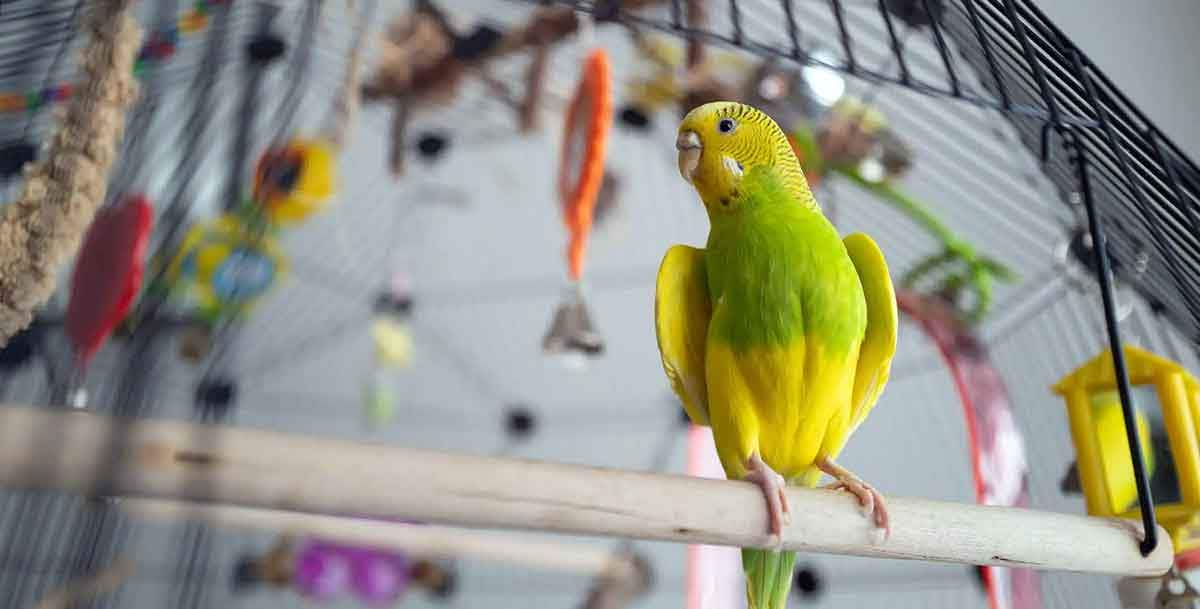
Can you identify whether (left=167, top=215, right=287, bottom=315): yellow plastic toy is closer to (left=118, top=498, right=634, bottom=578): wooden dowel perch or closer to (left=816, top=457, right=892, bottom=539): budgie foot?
(left=118, top=498, right=634, bottom=578): wooden dowel perch

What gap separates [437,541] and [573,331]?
455 millimetres

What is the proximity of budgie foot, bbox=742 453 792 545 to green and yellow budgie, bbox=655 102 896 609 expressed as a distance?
1cm

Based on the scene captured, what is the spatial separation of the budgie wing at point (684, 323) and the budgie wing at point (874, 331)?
98 millimetres

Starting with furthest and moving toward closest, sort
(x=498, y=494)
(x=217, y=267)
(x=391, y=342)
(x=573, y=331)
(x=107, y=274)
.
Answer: (x=391, y=342), (x=217, y=267), (x=573, y=331), (x=107, y=274), (x=498, y=494)

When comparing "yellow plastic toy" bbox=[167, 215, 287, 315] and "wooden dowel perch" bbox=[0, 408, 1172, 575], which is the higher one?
"wooden dowel perch" bbox=[0, 408, 1172, 575]

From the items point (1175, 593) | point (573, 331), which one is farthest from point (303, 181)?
point (1175, 593)

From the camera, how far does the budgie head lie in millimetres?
526

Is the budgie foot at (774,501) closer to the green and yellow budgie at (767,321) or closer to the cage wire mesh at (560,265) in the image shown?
the green and yellow budgie at (767,321)

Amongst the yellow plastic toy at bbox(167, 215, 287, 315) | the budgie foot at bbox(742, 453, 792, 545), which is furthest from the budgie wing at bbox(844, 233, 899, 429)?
the yellow plastic toy at bbox(167, 215, 287, 315)

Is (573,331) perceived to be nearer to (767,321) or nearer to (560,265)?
(767,321)

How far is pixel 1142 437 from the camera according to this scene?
1.98ft

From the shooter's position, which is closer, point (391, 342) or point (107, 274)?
→ point (107, 274)

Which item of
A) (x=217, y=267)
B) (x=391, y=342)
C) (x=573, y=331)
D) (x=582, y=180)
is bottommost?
(x=391, y=342)

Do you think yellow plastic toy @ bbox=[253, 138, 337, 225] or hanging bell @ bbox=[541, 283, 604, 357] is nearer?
hanging bell @ bbox=[541, 283, 604, 357]
